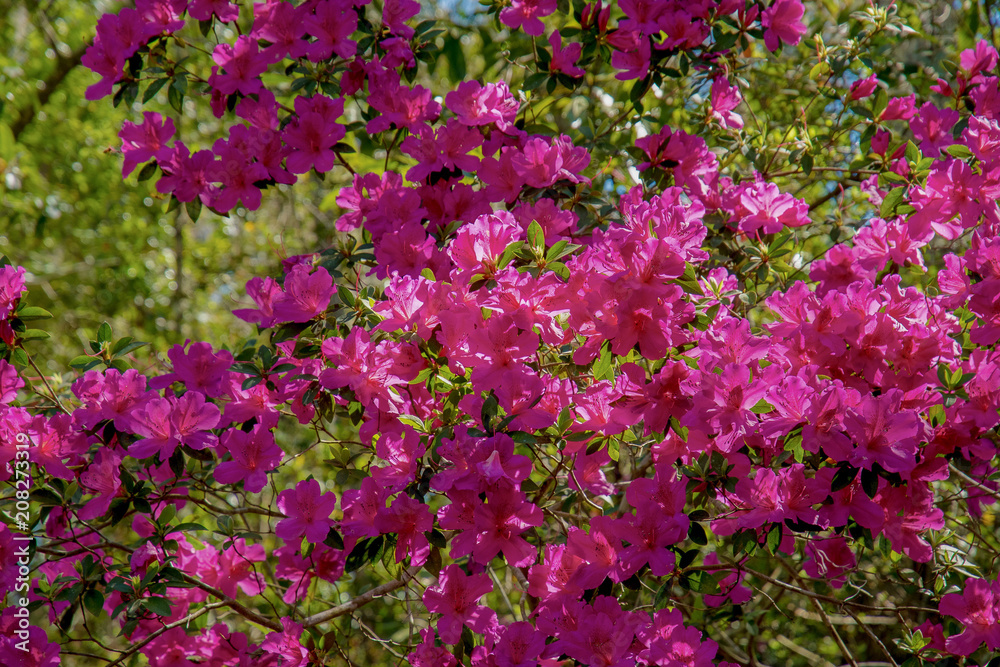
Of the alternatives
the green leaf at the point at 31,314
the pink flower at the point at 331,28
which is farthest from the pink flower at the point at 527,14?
the green leaf at the point at 31,314

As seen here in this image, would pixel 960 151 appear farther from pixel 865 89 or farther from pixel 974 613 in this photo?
pixel 974 613

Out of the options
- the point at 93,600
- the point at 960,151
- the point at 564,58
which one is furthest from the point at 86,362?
the point at 960,151

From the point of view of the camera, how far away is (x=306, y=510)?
4.58 feet

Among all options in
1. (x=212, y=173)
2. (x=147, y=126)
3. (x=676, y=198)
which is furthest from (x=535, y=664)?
(x=147, y=126)

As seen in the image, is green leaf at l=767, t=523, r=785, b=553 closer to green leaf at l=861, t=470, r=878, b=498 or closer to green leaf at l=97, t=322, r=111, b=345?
green leaf at l=861, t=470, r=878, b=498

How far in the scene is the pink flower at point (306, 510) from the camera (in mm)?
1371

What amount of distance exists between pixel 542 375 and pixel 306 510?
0.49 m

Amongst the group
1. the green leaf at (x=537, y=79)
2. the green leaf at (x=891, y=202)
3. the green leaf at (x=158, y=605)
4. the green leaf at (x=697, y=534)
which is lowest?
the green leaf at (x=697, y=534)

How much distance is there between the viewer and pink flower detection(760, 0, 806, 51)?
5.81 ft

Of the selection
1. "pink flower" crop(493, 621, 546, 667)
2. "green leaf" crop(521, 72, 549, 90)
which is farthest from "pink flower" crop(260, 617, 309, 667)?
"green leaf" crop(521, 72, 549, 90)

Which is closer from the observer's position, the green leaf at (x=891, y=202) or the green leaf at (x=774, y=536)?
the green leaf at (x=774, y=536)

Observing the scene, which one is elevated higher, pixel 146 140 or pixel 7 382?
pixel 146 140

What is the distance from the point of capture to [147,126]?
178 cm

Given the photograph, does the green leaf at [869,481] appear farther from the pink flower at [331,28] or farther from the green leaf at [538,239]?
the pink flower at [331,28]
